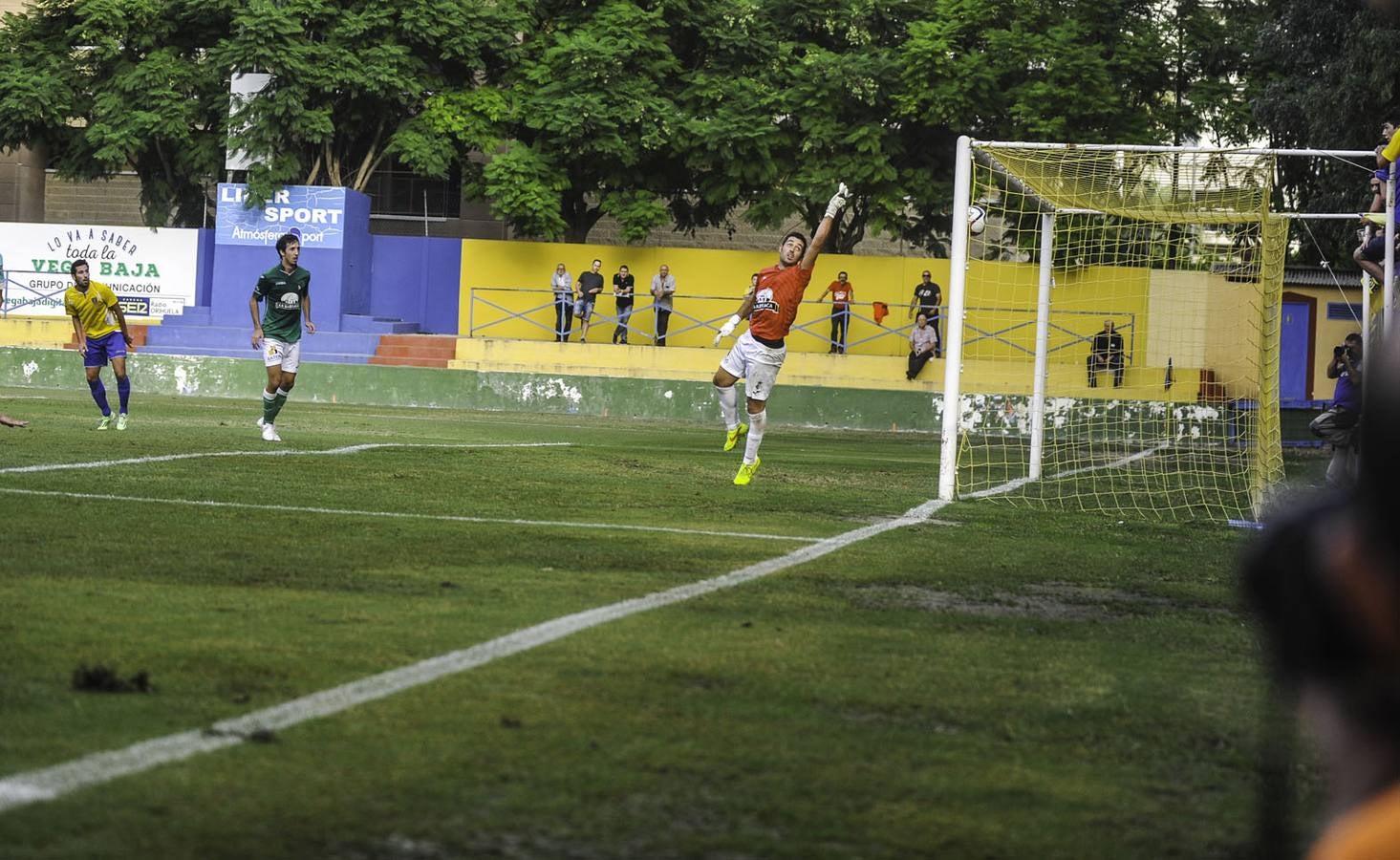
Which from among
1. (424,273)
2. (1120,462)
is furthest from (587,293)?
(1120,462)

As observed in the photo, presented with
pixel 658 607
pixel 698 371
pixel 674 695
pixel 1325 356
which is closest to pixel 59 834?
pixel 674 695

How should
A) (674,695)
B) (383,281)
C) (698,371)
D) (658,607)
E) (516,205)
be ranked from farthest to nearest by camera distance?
(383,281)
(516,205)
(698,371)
(658,607)
(674,695)

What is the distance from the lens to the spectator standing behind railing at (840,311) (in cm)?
3219

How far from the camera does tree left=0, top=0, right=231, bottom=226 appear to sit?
36031 millimetres

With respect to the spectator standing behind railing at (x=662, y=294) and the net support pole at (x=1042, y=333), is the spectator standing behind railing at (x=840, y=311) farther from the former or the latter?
the net support pole at (x=1042, y=333)

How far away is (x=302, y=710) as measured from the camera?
14.9 feet

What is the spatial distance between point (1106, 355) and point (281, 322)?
54.4ft

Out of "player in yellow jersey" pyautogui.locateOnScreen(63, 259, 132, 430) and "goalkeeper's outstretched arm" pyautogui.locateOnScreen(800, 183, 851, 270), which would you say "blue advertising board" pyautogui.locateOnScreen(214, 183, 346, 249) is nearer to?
"player in yellow jersey" pyautogui.locateOnScreen(63, 259, 132, 430)

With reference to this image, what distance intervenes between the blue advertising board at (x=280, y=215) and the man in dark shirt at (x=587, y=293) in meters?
5.80

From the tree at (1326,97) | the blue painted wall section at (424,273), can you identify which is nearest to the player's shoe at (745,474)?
the tree at (1326,97)

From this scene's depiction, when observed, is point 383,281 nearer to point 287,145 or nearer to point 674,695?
point 287,145

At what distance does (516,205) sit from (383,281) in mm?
5056

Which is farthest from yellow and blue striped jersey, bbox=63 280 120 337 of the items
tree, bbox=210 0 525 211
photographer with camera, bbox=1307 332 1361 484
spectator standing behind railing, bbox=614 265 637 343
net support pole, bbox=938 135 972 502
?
tree, bbox=210 0 525 211

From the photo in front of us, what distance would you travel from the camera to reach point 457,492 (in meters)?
11.8
